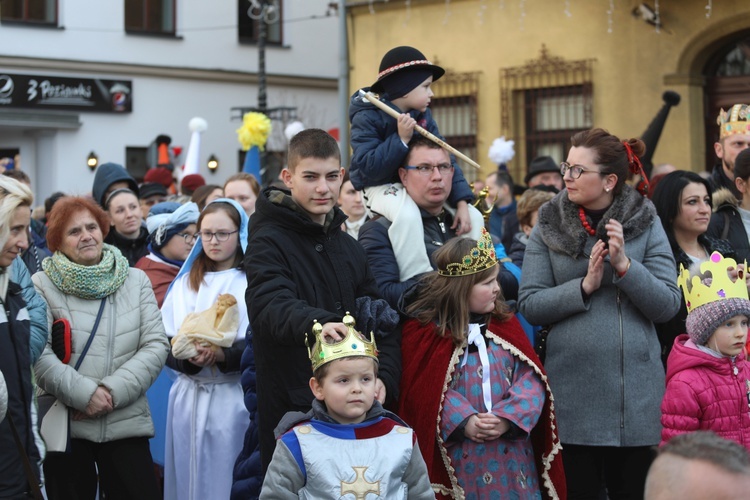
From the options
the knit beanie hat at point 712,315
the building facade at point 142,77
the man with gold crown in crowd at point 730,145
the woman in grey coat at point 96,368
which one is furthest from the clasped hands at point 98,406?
the building facade at point 142,77

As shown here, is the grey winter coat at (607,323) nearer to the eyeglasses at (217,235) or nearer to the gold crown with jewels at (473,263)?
the gold crown with jewels at (473,263)

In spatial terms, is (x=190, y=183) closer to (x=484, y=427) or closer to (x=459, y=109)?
(x=484, y=427)

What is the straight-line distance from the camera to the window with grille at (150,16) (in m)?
26.7

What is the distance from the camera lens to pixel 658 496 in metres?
2.47

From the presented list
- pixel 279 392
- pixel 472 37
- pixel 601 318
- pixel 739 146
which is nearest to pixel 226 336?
pixel 279 392

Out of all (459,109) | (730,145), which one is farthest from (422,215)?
(459,109)

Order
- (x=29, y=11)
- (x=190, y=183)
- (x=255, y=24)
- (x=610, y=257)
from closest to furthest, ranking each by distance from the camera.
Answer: (x=610, y=257) → (x=190, y=183) → (x=29, y=11) → (x=255, y=24)

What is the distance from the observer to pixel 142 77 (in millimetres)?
26531

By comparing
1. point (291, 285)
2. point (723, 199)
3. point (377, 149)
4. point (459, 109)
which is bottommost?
point (291, 285)

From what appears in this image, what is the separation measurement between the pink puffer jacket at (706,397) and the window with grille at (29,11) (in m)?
22.3

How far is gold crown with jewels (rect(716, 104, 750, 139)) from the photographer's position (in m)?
8.05

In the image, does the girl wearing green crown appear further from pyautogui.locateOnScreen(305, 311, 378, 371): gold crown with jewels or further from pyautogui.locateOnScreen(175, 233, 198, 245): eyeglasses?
pyautogui.locateOnScreen(175, 233, 198, 245): eyeglasses

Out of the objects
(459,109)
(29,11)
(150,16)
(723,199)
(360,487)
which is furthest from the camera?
(150,16)

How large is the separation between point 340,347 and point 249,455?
173 centimetres
